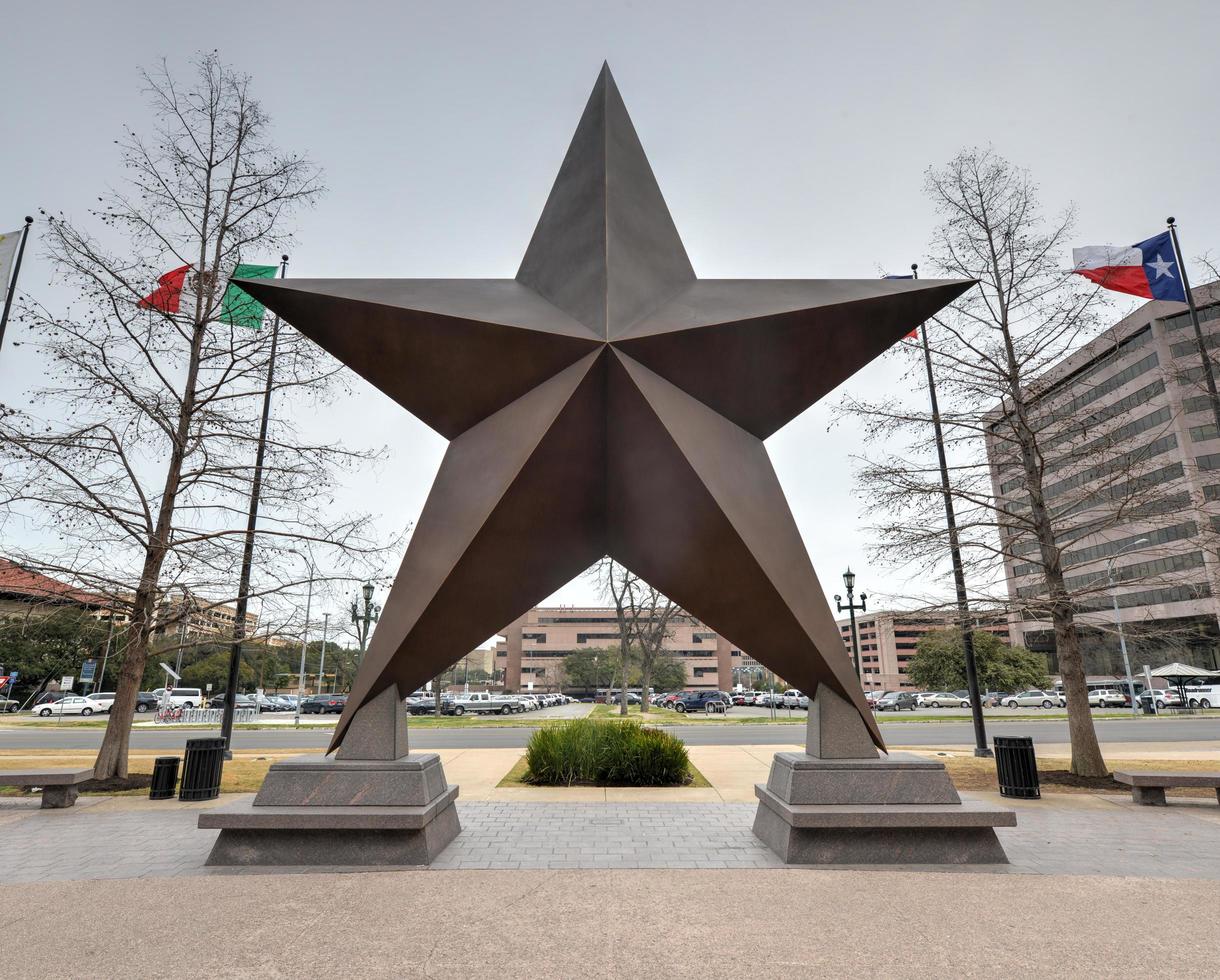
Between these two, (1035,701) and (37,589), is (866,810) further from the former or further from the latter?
(1035,701)

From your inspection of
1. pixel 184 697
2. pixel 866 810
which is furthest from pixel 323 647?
pixel 866 810

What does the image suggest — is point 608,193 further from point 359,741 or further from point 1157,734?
point 1157,734

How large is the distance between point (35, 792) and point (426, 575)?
31.7ft

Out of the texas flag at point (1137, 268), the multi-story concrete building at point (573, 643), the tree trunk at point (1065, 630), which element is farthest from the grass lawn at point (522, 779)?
the multi-story concrete building at point (573, 643)

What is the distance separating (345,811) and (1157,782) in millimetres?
10671

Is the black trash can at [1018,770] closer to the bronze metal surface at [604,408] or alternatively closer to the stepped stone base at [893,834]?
the stepped stone base at [893,834]

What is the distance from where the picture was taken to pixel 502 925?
15.6ft

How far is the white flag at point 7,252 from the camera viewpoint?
14852 mm

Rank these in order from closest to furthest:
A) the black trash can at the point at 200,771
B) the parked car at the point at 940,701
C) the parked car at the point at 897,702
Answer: the black trash can at the point at 200,771 → the parked car at the point at 897,702 → the parked car at the point at 940,701

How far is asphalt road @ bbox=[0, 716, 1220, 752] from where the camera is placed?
65.5 feet

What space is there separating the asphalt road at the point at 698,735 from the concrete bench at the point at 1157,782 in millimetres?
9563

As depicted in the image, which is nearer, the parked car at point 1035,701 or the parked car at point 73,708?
the parked car at point 73,708

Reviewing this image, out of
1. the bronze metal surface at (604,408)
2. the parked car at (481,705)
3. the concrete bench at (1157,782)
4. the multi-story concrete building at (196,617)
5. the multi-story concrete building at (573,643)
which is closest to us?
the bronze metal surface at (604,408)

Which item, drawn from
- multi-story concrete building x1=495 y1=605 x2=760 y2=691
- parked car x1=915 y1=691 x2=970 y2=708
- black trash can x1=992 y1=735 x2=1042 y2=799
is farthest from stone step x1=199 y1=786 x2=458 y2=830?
multi-story concrete building x1=495 y1=605 x2=760 y2=691
